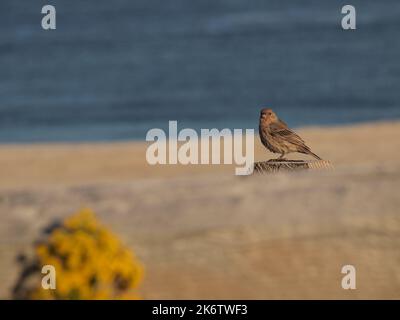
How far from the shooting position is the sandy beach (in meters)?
5.50

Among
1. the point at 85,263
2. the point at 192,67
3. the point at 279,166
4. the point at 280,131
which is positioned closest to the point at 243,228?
the point at 85,263

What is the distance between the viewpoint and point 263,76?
1606 inches

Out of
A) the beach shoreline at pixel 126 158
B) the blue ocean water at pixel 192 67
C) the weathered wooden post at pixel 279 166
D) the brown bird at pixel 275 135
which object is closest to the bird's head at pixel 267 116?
the brown bird at pixel 275 135

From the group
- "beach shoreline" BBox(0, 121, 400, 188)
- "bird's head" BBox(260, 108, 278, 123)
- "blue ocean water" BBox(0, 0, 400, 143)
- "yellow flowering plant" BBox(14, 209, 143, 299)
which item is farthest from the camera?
"blue ocean water" BBox(0, 0, 400, 143)

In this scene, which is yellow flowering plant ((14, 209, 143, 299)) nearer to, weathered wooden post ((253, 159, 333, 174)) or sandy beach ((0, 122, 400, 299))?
sandy beach ((0, 122, 400, 299))

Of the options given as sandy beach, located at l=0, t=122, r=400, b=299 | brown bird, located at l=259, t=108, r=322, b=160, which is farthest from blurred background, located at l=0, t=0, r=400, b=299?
brown bird, located at l=259, t=108, r=322, b=160

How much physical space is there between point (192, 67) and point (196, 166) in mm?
26177

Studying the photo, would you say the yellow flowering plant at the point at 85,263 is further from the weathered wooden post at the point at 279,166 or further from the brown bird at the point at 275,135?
the brown bird at the point at 275,135

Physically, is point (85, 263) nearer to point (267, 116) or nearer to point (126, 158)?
point (267, 116)

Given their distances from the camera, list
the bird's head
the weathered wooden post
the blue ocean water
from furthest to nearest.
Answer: the blue ocean water, the bird's head, the weathered wooden post

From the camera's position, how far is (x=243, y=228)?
5508 millimetres

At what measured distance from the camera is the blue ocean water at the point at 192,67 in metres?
31.0

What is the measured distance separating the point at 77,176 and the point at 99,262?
1082 centimetres

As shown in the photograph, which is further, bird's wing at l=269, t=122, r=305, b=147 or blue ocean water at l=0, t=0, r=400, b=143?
blue ocean water at l=0, t=0, r=400, b=143
